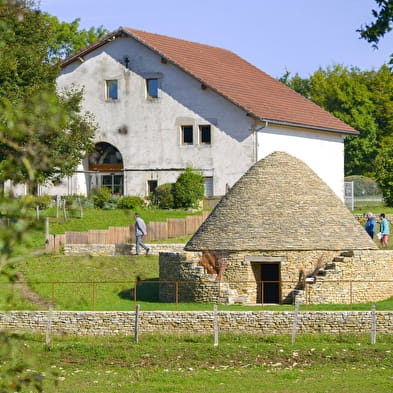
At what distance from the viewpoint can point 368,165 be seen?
276ft

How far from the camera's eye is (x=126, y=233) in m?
42.4

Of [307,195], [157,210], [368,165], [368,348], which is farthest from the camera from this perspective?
[368,165]

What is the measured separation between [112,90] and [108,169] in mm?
3995

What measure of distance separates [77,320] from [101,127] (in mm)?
28051

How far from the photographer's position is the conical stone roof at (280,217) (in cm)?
3390

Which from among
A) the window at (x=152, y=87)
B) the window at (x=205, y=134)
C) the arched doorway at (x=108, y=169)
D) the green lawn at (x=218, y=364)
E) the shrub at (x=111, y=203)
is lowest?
the green lawn at (x=218, y=364)

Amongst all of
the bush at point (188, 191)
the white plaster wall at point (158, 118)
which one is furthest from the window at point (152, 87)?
the bush at point (188, 191)

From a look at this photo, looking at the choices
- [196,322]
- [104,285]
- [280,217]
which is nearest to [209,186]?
[280,217]

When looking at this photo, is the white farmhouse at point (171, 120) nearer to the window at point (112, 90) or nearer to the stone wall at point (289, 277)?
the window at point (112, 90)

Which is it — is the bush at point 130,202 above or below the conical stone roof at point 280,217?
above

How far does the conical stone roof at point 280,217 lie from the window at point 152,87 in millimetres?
19277

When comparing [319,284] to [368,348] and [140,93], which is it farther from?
[140,93]

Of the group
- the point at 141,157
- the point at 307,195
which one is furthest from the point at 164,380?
the point at 141,157

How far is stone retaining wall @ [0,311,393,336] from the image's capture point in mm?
27812
